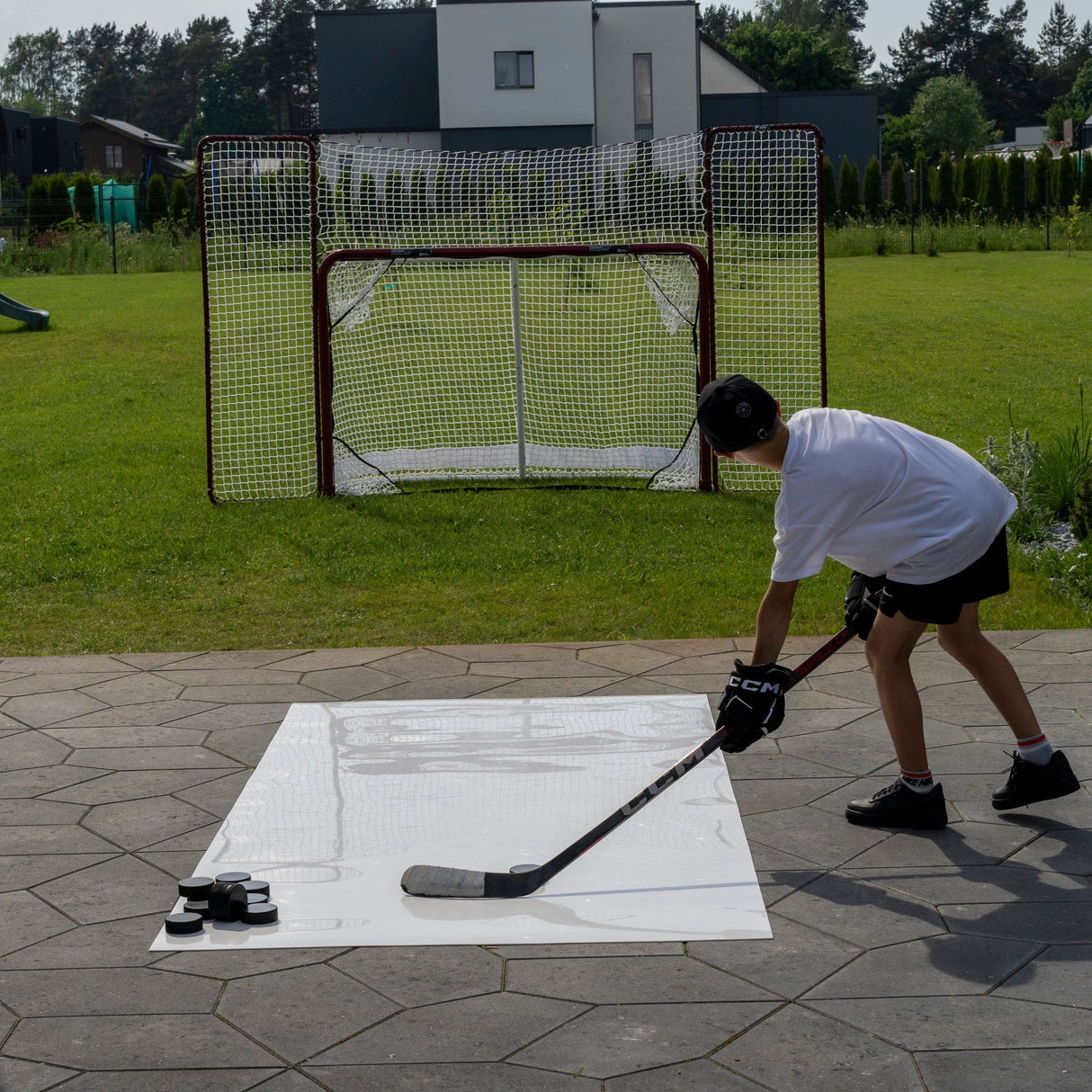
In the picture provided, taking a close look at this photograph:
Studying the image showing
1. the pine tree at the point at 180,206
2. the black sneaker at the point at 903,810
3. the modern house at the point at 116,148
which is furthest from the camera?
the modern house at the point at 116,148

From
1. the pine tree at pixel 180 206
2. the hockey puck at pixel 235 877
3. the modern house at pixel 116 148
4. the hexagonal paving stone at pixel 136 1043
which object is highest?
the modern house at pixel 116 148

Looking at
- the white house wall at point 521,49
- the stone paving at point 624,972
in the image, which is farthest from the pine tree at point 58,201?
the stone paving at point 624,972

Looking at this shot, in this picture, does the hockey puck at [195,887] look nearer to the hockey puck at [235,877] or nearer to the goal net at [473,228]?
the hockey puck at [235,877]

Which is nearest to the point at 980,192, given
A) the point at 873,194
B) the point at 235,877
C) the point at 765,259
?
the point at 873,194

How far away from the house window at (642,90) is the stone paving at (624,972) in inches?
1636

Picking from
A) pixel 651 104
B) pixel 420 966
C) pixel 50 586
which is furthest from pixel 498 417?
pixel 651 104

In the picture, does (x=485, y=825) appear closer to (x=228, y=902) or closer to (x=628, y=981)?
(x=228, y=902)

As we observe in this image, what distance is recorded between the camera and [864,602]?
432 centimetres

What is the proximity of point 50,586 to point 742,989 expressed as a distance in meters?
5.85

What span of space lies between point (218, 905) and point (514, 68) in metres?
41.7

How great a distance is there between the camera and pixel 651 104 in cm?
4409

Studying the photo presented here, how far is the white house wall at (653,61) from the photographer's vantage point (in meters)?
43.2

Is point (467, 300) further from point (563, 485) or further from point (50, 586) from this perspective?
point (50, 586)

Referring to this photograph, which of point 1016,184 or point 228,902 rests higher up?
point 1016,184
